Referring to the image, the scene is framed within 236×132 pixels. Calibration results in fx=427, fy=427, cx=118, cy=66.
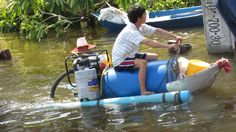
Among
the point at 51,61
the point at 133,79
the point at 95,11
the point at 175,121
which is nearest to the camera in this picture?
the point at 175,121

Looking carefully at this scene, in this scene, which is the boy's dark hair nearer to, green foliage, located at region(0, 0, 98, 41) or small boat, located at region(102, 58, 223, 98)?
small boat, located at region(102, 58, 223, 98)

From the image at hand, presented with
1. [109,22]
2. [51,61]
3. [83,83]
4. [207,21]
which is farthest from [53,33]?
[83,83]

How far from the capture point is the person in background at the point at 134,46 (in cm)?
598

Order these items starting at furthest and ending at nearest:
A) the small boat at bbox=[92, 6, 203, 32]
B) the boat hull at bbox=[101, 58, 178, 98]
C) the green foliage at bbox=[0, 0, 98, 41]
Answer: the green foliage at bbox=[0, 0, 98, 41], the small boat at bbox=[92, 6, 203, 32], the boat hull at bbox=[101, 58, 178, 98]

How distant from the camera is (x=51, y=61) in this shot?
35.0ft

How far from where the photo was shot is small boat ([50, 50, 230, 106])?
5844mm

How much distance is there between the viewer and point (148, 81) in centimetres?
602

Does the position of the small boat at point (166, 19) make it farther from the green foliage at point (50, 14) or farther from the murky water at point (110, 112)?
the murky water at point (110, 112)

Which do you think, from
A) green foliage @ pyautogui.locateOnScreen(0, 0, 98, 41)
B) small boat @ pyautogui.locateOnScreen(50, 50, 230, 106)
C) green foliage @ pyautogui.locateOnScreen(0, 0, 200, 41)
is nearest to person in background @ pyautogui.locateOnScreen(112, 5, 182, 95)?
small boat @ pyautogui.locateOnScreen(50, 50, 230, 106)

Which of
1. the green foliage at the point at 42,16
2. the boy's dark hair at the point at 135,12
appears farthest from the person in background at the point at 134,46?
the green foliage at the point at 42,16

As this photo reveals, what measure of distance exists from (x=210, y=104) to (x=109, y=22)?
8.73 m

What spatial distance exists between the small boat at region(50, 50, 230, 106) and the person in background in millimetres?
105

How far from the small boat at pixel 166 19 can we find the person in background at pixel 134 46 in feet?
21.2

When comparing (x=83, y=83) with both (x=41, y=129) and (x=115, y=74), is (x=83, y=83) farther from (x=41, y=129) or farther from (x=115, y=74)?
(x=41, y=129)
